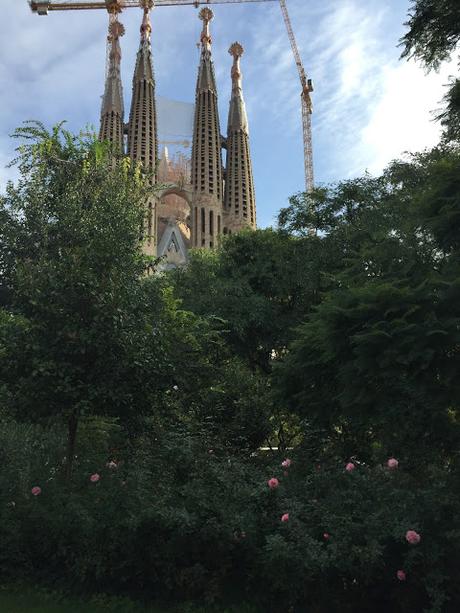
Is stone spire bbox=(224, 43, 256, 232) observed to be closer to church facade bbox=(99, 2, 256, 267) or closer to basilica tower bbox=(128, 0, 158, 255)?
church facade bbox=(99, 2, 256, 267)

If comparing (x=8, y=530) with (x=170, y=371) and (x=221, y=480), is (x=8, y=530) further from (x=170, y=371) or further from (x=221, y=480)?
(x=170, y=371)

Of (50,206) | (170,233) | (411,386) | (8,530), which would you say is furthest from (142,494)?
(170,233)

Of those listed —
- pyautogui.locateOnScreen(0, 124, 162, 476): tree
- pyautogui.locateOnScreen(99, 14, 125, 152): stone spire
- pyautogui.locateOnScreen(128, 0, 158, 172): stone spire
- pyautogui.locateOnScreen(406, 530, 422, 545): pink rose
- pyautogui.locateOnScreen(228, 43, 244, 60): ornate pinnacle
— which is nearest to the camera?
pyautogui.locateOnScreen(406, 530, 422, 545): pink rose

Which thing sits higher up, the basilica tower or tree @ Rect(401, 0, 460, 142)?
the basilica tower

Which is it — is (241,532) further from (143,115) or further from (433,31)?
(143,115)

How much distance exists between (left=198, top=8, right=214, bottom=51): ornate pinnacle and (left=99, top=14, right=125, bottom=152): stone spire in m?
13.5

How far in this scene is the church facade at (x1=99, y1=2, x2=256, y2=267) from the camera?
8038 centimetres

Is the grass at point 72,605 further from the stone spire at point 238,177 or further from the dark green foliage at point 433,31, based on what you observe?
the stone spire at point 238,177

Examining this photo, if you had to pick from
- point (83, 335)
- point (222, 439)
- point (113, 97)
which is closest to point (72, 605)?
point (83, 335)

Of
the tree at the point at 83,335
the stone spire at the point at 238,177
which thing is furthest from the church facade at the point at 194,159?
the tree at the point at 83,335

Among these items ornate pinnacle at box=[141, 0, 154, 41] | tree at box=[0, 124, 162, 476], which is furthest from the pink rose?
ornate pinnacle at box=[141, 0, 154, 41]

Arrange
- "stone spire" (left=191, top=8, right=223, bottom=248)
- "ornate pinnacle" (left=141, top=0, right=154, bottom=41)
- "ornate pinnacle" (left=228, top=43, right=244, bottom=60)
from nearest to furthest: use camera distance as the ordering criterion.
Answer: "stone spire" (left=191, top=8, right=223, bottom=248) < "ornate pinnacle" (left=141, top=0, right=154, bottom=41) < "ornate pinnacle" (left=228, top=43, right=244, bottom=60)

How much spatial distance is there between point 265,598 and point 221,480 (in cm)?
127

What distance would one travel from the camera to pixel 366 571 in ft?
16.0
